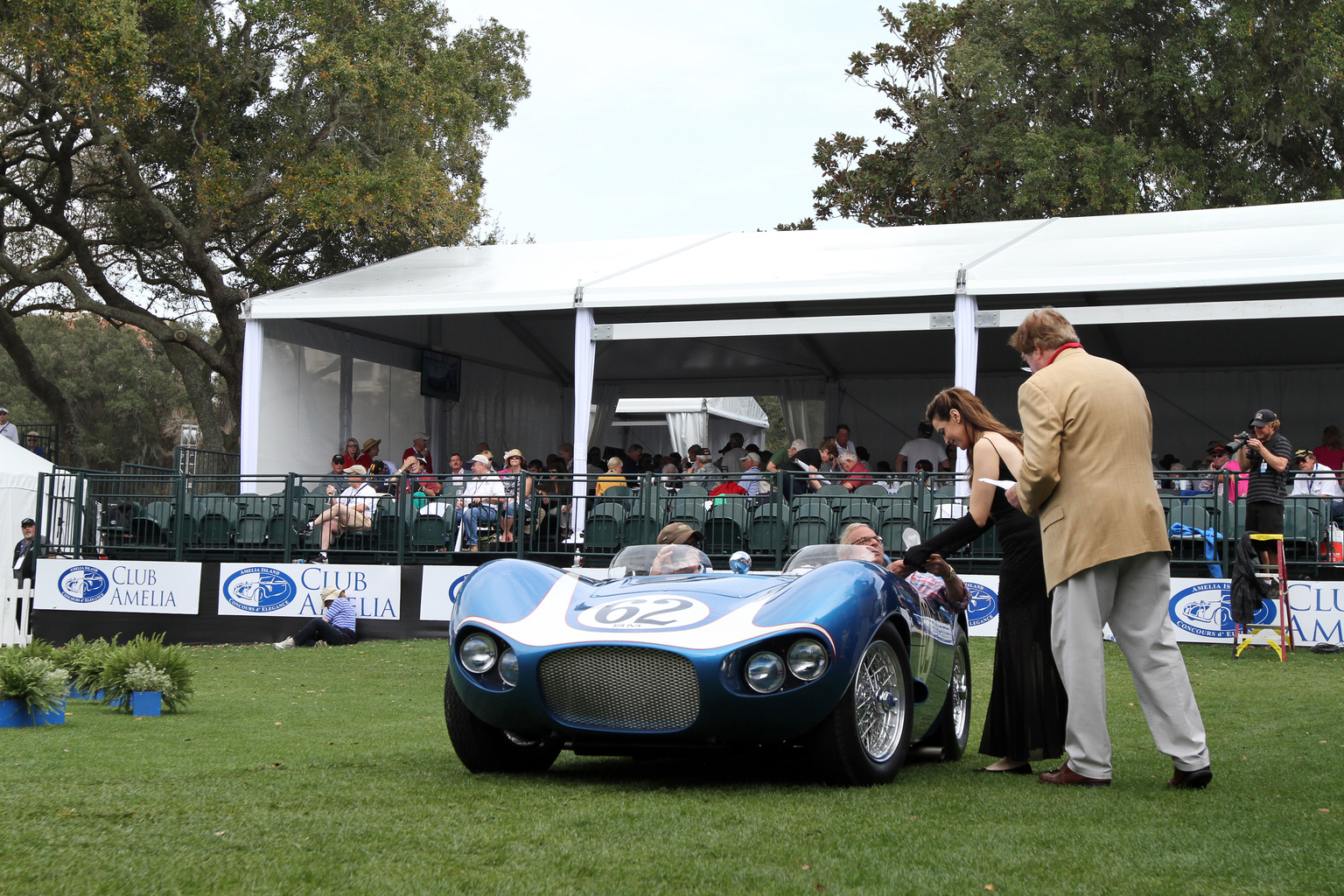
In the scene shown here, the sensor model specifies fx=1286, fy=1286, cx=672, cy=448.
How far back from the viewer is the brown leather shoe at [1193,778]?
185 inches

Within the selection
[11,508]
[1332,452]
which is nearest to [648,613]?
[1332,452]

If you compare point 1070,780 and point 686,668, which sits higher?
point 686,668

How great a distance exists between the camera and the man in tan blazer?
4758mm

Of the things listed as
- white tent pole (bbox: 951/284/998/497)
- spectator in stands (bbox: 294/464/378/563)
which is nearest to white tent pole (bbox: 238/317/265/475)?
spectator in stands (bbox: 294/464/378/563)

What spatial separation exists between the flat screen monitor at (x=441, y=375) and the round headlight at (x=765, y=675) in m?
18.0

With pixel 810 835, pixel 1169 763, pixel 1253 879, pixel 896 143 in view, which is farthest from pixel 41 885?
pixel 896 143

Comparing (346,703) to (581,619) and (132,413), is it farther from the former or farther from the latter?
(132,413)

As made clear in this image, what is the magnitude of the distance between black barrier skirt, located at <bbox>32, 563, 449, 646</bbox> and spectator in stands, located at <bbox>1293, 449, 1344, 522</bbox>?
8.99 metres

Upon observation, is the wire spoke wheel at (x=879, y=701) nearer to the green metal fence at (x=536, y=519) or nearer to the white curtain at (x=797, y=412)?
the green metal fence at (x=536, y=519)

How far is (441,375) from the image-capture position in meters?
22.4

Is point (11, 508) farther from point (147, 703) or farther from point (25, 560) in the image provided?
point (147, 703)

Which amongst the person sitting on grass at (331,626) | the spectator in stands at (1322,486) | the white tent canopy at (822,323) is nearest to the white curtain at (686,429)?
the white tent canopy at (822,323)

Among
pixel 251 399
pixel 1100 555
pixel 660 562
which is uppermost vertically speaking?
pixel 251 399

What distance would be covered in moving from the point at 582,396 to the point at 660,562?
1068 centimetres
